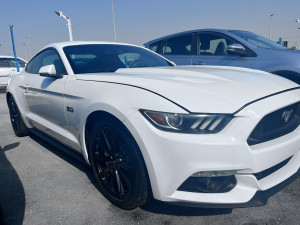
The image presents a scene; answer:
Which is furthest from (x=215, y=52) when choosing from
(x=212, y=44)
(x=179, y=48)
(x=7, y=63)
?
(x=7, y=63)

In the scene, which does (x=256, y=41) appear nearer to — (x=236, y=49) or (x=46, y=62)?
(x=236, y=49)

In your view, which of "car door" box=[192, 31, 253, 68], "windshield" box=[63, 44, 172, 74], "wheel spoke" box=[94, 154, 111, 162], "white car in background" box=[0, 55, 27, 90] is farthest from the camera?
"white car in background" box=[0, 55, 27, 90]

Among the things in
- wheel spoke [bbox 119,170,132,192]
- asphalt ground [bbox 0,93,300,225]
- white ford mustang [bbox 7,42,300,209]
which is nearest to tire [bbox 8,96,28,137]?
asphalt ground [bbox 0,93,300,225]

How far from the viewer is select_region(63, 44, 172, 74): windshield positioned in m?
2.74

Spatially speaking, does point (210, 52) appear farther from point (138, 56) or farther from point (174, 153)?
point (174, 153)

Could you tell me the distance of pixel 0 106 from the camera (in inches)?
301

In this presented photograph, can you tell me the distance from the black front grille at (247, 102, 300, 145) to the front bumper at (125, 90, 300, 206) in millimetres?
56

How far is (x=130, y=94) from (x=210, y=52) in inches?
137

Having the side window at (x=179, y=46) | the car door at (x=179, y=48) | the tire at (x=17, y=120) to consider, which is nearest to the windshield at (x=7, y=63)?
the tire at (x=17, y=120)

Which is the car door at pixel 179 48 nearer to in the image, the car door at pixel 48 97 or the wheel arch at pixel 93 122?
the car door at pixel 48 97

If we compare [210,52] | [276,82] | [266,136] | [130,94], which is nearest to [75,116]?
[130,94]

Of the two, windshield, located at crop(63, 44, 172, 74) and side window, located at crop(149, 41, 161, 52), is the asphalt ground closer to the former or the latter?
windshield, located at crop(63, 44, 172, 74)

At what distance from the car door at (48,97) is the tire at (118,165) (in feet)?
1.97

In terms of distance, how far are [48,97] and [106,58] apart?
2.61 feet
